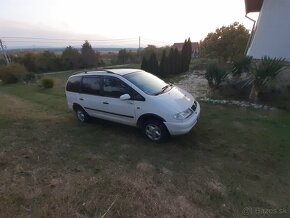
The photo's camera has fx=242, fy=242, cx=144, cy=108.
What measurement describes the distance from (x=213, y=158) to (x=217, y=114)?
2.84m

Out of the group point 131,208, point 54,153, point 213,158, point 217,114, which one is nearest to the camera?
point 131,208

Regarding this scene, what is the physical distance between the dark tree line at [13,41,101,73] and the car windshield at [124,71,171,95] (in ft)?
124

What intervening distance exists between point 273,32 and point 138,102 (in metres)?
8.12

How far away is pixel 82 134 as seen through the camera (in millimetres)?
6035

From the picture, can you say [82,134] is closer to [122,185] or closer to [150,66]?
[122,185]

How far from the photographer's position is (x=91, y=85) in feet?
20.1

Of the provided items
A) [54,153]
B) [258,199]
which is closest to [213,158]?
[258,199]

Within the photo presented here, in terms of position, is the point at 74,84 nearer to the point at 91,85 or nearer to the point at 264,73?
the point at 91,85

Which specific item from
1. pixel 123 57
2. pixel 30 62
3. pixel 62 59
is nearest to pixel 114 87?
pixel 62 59

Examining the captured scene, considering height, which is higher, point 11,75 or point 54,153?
point 54,153

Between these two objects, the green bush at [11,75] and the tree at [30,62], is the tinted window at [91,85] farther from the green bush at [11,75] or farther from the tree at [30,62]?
the tree at [30,62]

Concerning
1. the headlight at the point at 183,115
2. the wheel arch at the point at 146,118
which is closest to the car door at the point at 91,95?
the wheel arch at the point at 146,118

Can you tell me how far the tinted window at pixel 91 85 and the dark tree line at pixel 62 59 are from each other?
37309 mm

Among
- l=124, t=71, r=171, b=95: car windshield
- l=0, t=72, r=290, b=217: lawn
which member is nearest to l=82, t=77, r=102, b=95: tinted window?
l=124, t=71, r=171, b=95: car windshield
